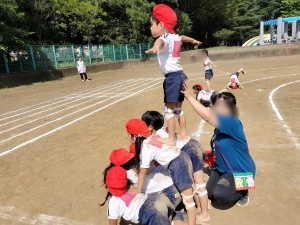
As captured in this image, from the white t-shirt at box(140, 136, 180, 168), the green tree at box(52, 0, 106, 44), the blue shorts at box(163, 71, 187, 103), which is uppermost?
the green tree at box(52, 0, 106, 44)

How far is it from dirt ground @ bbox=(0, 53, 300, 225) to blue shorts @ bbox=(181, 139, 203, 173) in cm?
55

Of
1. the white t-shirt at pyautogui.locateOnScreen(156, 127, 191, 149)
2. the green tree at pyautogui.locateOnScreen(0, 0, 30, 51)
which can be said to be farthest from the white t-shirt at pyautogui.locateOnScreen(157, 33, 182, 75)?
the green tree at pyautogui.locateOnScreen(0, 0, 30, 51)

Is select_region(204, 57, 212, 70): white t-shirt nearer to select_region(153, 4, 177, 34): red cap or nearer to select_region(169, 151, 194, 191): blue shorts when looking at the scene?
select_region(153, 4, 177, 34): red cap

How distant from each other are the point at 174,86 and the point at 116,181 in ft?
5.95

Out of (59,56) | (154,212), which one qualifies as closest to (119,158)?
(154,212)

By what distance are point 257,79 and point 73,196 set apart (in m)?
11.9

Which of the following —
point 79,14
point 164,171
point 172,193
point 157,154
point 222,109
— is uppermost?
point 79,14

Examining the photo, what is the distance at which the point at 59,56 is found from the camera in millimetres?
21969

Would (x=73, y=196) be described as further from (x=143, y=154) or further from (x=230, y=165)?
(x=230, y=165)

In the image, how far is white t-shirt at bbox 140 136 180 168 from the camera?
3006 millimetres

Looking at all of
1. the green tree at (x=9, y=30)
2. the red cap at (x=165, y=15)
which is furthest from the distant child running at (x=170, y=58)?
the green tree at (x=9, y=30)

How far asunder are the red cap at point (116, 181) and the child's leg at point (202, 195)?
97 centimetres

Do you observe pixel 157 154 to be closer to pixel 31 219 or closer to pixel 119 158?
pixel 119 158

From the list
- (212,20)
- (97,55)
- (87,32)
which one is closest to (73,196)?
(97,55)
